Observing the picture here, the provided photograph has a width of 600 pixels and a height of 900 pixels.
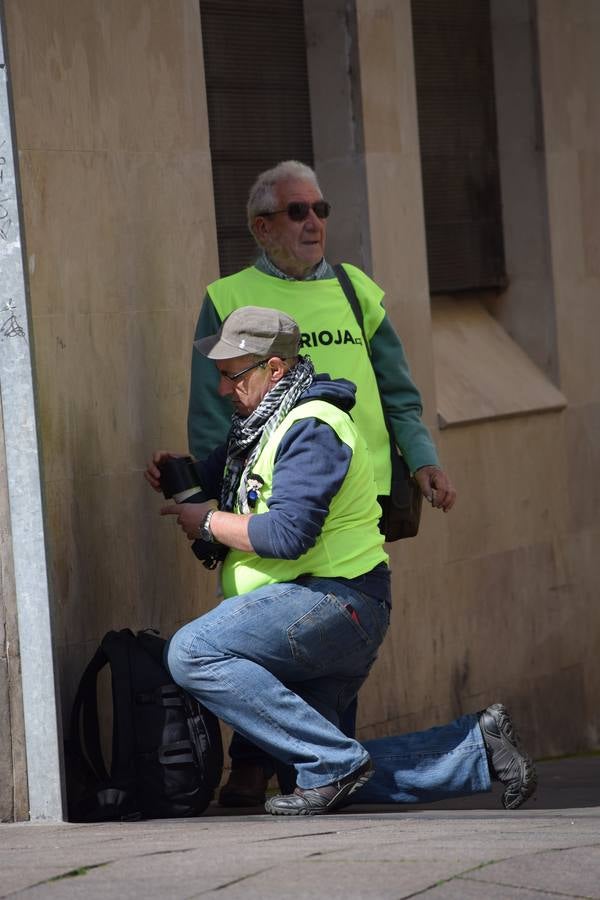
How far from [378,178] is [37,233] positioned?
2.51 meters

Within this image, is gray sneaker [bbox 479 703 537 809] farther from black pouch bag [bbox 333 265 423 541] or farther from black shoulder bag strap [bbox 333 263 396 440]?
black shoulder bag strap [bbox 333 263 396 440]

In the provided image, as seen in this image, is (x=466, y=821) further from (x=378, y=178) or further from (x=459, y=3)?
(x=459, y=3)

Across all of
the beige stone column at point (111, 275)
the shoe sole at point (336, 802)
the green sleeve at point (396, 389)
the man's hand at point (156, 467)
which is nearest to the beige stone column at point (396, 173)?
the beige stone column at point (111, 275)

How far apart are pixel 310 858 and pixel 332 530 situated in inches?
54.9

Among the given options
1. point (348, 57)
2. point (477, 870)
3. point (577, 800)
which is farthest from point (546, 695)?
point (477, 870)

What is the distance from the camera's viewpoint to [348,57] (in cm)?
804

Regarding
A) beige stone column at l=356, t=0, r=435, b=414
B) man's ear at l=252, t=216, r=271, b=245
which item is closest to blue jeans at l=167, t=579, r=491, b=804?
man's ear at l=252, t=216, r=271, b=245

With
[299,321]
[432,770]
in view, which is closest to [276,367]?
[299,321]

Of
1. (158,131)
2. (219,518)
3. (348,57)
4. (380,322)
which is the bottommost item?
(219,518)

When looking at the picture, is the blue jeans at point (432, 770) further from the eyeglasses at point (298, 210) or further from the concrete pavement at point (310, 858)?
the eyeglasses at point (298, 210)

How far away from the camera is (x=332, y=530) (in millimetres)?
5363

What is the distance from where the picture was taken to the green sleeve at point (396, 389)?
6.15 meters

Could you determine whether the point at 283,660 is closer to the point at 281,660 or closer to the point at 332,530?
→ the point at 281,660

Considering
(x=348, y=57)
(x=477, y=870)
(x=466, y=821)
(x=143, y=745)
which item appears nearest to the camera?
(x=477, y=870)
